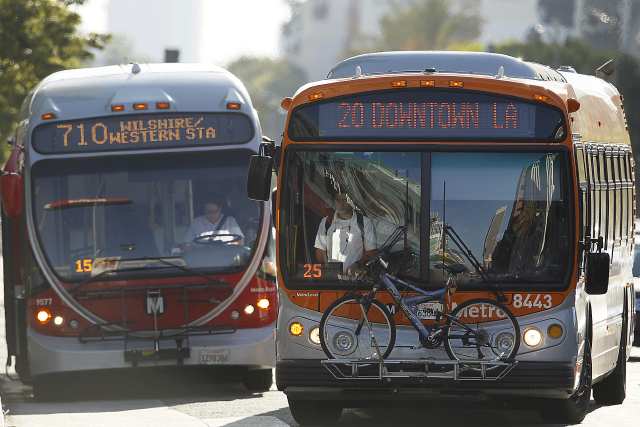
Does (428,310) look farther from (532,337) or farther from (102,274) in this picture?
(102,274)

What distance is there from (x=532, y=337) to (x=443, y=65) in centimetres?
252

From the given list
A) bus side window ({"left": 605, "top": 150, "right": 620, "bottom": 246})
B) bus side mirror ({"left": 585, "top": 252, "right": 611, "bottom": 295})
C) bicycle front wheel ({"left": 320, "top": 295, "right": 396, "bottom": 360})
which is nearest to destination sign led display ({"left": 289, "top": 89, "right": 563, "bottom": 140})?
bus side mirror ({"left": 585, "top": 252, "right": 611, "bottom": 295})

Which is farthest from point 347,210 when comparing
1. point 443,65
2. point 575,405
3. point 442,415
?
point 442,415

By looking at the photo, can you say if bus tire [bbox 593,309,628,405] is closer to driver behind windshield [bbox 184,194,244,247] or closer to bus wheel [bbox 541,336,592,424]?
bus wheel [bbox 541,336,592,424]

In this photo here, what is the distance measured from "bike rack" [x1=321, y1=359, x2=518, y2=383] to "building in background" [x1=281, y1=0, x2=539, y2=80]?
12601 centimetres

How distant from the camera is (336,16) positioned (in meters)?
185

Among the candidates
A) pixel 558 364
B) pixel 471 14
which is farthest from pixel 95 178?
pixel 471 14

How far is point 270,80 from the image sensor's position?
575 feet

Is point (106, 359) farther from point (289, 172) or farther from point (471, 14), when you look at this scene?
point (471, 14)

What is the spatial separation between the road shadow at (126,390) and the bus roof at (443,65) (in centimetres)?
373

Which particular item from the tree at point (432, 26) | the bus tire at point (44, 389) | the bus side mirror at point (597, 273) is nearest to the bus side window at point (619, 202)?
the bus side mirror at point (597, 273)

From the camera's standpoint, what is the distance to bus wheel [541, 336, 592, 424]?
13.2 meters

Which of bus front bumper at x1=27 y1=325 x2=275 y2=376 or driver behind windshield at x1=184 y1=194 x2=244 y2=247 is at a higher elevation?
driver behind windshield at x1=184 y1=194 x2=244 y2=247

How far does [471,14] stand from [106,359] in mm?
115783
